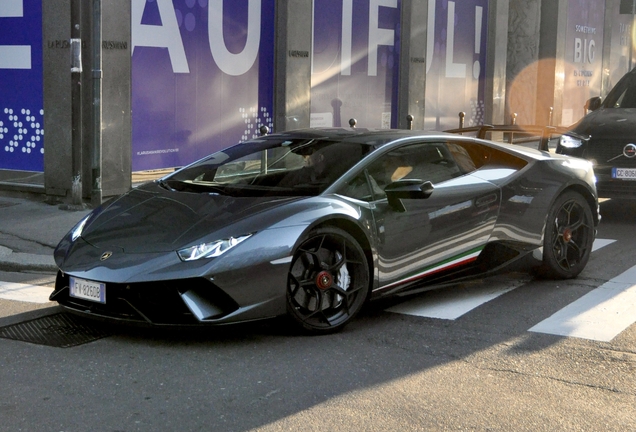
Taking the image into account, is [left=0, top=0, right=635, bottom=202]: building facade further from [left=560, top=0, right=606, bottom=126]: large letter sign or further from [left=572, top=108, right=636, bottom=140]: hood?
[left=560, top=0, right=606, bottom=126]: large letter sign

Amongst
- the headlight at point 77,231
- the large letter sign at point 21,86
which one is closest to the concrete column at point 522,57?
the large letter sign at point 21,86

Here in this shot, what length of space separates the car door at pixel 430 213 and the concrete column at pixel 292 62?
7.98 meters

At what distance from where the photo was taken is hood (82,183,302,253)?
224 inches

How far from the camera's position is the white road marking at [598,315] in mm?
6191

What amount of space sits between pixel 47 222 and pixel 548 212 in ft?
18.3

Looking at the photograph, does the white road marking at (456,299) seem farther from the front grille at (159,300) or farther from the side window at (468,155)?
the front grille at (159,300)

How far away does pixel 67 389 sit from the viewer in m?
4.86

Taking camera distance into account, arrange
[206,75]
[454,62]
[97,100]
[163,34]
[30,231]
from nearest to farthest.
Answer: [30,231] → [97,100] → [163,34] → [206,75] → [454,62]

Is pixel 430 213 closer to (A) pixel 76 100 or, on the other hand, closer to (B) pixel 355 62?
(A) pixel 76 100

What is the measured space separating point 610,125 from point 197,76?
Answer: 5.62m

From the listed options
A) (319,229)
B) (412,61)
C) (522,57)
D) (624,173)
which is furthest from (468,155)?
(522,57)

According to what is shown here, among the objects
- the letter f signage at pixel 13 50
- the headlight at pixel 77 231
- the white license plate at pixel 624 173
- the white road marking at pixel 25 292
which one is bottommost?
the white road marking at pixel 25 292

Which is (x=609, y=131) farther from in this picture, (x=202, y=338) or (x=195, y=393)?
(x=195, y=393)

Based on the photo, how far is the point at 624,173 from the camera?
35.7 feet
